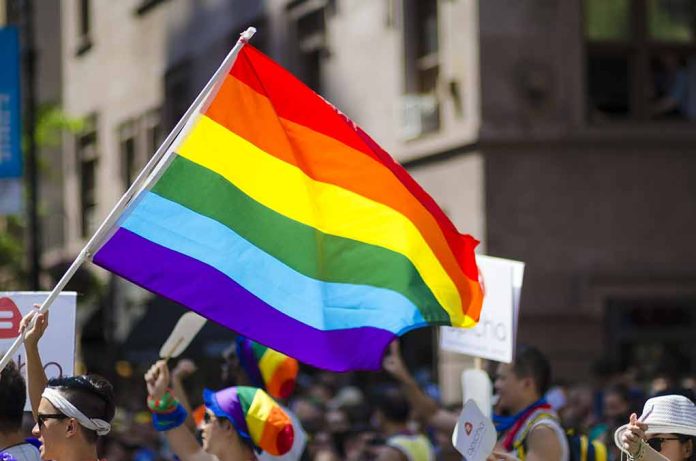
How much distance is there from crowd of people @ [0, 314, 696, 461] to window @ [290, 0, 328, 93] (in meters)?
10.1

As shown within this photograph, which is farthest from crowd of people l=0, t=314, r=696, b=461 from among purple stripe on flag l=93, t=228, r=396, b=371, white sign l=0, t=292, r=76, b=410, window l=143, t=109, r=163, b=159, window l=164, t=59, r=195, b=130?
window l=143, t=109, r=163, b=159

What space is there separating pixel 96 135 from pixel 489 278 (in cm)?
2556

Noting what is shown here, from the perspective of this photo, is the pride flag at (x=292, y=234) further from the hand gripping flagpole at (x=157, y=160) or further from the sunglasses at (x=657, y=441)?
the sunglasses at (x=657, y=441)

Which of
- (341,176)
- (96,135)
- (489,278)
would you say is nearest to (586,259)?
(489,278)

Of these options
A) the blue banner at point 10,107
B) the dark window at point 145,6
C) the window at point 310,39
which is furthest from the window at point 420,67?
the dark window at point 145,6

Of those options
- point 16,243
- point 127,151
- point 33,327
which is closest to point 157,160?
point 33,327

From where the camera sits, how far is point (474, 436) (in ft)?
23.5

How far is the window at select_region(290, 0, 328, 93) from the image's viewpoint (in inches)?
896

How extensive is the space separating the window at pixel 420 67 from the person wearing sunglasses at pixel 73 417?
1383cm

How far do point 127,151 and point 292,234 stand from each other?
24703 mm

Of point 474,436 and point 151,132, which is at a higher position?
point 151,132

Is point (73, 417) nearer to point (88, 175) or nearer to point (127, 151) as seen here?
point (127, 151)

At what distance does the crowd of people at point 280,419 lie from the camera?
19.8 feet

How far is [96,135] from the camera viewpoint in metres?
33.7
